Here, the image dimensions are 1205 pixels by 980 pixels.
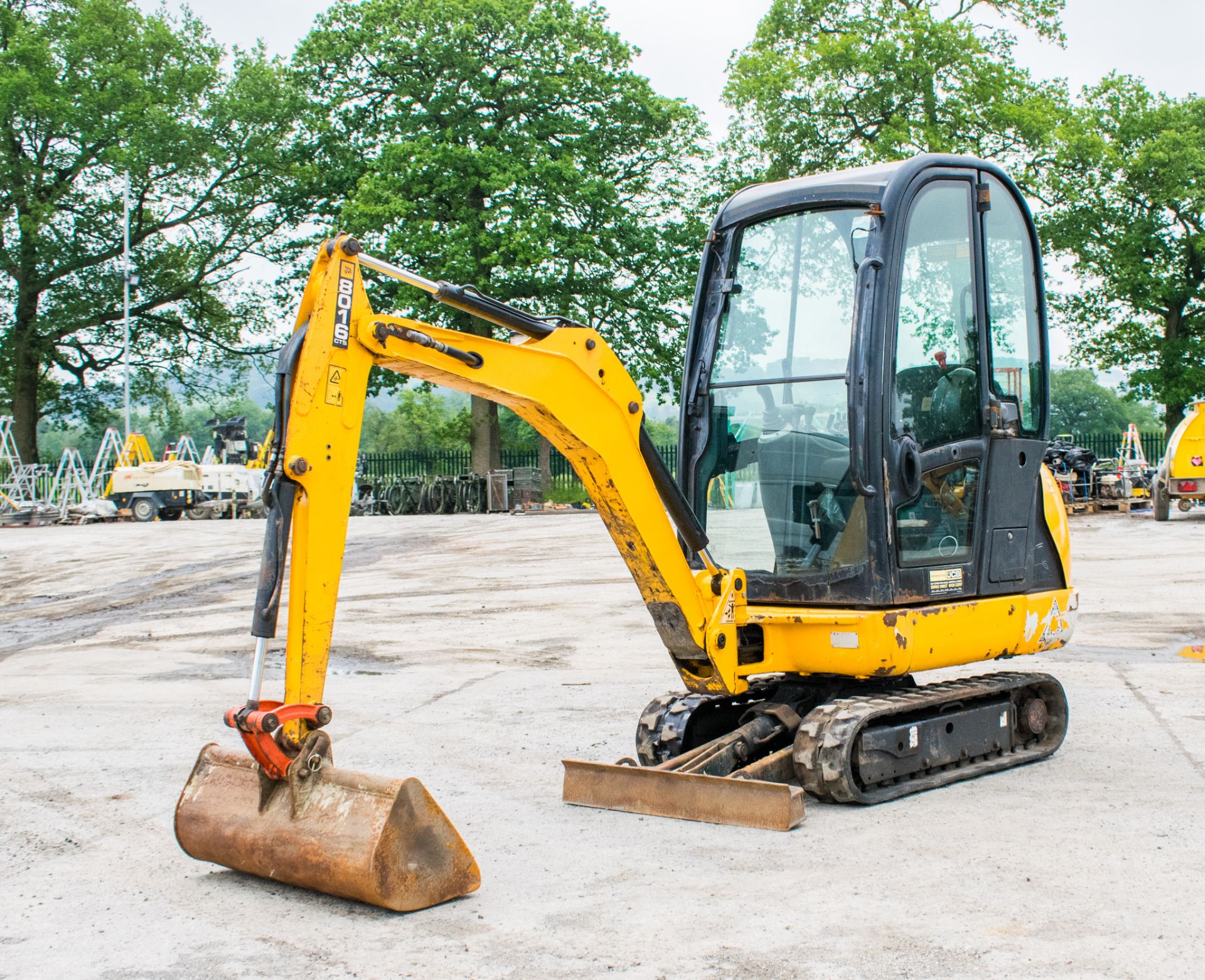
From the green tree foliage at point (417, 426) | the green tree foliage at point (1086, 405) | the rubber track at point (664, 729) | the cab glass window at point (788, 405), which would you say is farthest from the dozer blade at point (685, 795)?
the green tree foliage at point (1086, 405)

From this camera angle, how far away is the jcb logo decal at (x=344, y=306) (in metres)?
4.55

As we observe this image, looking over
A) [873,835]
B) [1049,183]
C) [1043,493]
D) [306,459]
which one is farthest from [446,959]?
[1049,183]

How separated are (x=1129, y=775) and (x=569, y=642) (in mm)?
5907

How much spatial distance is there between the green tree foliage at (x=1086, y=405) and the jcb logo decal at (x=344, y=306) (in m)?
80.2

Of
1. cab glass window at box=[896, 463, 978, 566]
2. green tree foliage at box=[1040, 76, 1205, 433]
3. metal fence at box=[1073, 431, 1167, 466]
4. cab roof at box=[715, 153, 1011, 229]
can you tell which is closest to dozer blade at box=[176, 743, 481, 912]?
cab glass window at box=[896, 463, 978, 566]

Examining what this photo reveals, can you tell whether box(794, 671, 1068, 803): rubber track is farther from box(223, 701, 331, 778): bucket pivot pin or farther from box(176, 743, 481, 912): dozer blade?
box(223, 701, 331, 778): bucket pivot pin

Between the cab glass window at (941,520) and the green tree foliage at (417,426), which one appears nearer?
the cab glass window at (941,520)

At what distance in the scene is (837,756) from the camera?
556cm

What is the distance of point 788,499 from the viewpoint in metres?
6.12

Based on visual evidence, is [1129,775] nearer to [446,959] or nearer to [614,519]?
[614,519]

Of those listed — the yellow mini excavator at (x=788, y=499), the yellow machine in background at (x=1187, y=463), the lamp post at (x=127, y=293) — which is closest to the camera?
the yellow mini excavator at (x=788, y=499)

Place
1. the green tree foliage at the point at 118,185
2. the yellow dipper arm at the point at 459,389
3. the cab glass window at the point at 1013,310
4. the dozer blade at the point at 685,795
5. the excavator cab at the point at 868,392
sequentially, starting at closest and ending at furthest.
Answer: the yellow dipper arm at the point at 459,389, the dozer blade at the point at 685,795, the excavator cab at the point at 868,392, the cab glass window at the point at 1013,310, the green tree foliage at the point at 118,185

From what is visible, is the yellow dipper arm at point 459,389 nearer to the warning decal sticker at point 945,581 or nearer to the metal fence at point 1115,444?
the warning decal sticker at point 945,581

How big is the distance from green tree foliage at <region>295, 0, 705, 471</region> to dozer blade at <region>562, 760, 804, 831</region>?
32.9 m
